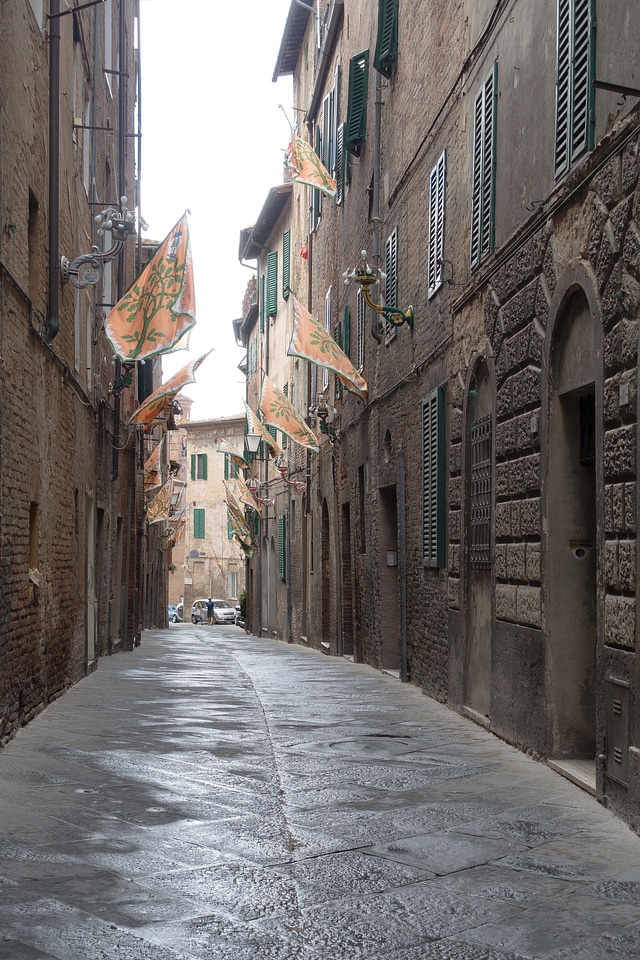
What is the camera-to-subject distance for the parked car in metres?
56.8

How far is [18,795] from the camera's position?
6.64m

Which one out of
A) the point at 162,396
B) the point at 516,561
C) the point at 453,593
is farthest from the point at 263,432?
the point at 516,561

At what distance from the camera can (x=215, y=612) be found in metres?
56.8

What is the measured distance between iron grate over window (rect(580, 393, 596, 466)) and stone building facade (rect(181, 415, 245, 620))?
5431cm

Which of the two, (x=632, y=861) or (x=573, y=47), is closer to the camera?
(x=632, y=861)

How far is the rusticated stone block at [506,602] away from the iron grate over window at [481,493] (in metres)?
0.66

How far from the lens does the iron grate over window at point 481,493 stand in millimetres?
9867


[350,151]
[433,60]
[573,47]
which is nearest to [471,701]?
[573,47]

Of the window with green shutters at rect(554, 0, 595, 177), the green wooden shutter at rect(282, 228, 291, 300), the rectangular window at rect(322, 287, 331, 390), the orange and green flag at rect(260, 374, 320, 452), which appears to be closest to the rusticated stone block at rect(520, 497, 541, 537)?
the window with green shutters at rect(554, 0, 595, 177)

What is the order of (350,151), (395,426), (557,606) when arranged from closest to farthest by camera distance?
1. (557,606)
2. (395,426)
3. (350,151)

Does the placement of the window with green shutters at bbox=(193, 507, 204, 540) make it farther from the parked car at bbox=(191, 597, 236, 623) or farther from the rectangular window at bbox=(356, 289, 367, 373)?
the rectangular window at bbox=(356, 289, 367, 373)

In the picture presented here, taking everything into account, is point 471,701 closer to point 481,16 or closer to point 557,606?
point 557,606

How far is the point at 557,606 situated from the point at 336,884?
3448 millimetres

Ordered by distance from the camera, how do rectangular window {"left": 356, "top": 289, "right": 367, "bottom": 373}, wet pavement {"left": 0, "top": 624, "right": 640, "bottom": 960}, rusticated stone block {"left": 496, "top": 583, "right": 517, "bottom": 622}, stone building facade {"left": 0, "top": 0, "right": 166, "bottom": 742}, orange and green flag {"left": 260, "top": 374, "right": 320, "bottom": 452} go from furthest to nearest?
1. orange and green flag {"left": 260, "top": 374, "right": 320, "bottom": 452}
2. rectangular window {"left": 356, "top": 289, "right": 367, "bottom": 373}
3. stone building facade {"left": 0, "top": 0, "right": 166, "bottom": 742}
4. rusticated stone block {"left": 496, "top": 583, "right": 517, "bottom": 622}
5. wet pavement {"left": 0, "top": 624, "right": 640, "bottom": 960}
